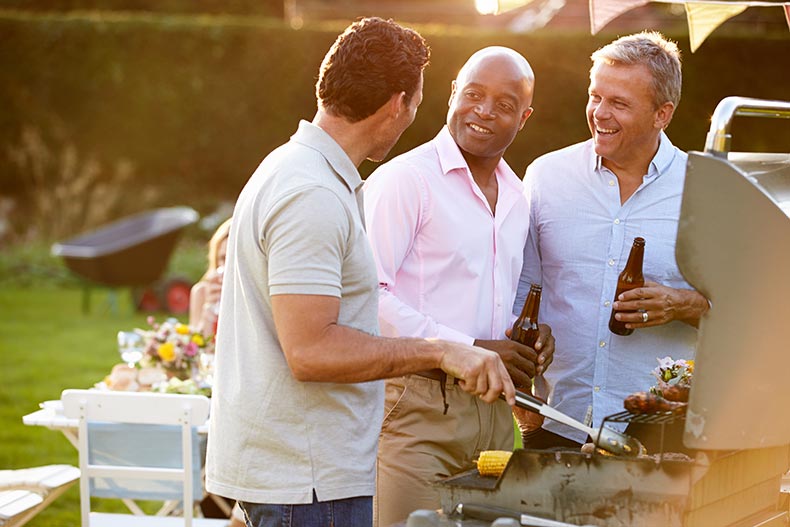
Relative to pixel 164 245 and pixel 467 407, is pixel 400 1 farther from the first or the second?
pixel 467 407

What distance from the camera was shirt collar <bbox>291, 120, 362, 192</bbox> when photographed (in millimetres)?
→ 2434

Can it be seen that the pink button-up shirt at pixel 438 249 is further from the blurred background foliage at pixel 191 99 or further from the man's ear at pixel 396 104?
the blurred background foliage at pixel 191 99

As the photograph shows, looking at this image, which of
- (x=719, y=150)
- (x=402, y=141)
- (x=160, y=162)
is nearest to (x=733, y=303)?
(x=719, y=150)

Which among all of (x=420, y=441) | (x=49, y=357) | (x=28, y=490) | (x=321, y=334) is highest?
(x=321, y=334)

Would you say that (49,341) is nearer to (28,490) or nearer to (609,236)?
(28,490)

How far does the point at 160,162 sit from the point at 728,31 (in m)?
7.96

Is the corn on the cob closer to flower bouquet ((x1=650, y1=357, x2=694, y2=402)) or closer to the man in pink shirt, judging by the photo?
the man in pink shirt

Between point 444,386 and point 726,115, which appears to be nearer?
point 726,115

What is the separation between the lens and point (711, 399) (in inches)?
90.0

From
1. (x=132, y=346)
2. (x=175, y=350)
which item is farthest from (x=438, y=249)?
(x=132, y=346)

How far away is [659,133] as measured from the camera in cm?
345

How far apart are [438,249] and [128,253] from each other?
27.8ft

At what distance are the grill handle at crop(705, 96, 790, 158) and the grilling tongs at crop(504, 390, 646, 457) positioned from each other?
0.67m

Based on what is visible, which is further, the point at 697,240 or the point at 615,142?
the point at 615,142
